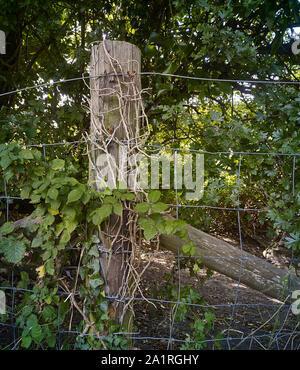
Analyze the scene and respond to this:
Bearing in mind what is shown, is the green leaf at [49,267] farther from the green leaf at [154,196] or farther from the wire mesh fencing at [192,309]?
the green leaf at [154,196]

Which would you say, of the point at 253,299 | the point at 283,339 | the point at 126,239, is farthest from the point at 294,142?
the point at 253,299

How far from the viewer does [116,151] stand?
150 cm

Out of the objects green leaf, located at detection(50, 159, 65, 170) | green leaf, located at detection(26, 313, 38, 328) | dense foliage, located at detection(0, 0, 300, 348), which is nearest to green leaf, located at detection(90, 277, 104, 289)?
dense foliage, located at detection(0, 0, 300, 348)

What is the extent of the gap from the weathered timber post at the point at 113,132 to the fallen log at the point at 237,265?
33 cm

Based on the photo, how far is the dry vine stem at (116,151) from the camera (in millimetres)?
1477

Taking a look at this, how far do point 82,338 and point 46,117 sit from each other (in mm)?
2163

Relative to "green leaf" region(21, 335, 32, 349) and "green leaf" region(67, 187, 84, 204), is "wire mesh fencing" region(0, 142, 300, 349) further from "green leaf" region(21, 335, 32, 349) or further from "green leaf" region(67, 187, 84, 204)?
"green leaf" region(67, 187, 84, 204)

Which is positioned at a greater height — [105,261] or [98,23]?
[98,23]

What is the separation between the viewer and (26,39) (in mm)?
3236

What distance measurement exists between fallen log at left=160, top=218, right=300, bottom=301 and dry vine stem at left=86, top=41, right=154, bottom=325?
0.30m

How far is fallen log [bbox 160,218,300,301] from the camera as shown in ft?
5.49

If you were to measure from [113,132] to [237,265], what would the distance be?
1.00 m

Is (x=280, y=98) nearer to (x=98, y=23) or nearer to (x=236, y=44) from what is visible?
(x=236, y=44)

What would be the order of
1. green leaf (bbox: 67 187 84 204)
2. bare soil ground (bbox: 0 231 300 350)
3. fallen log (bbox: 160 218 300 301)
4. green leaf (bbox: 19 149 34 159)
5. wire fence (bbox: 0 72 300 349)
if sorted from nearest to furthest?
green leaf (bbox: 67 187 84 204) → green leaf (bbox: 19 149 34 159) → wire fence (bbox: 0 72 300 349) → fallen log (bbox: 160 218 300 301) → bare soil ground (bbox: 0 231 300 350)
